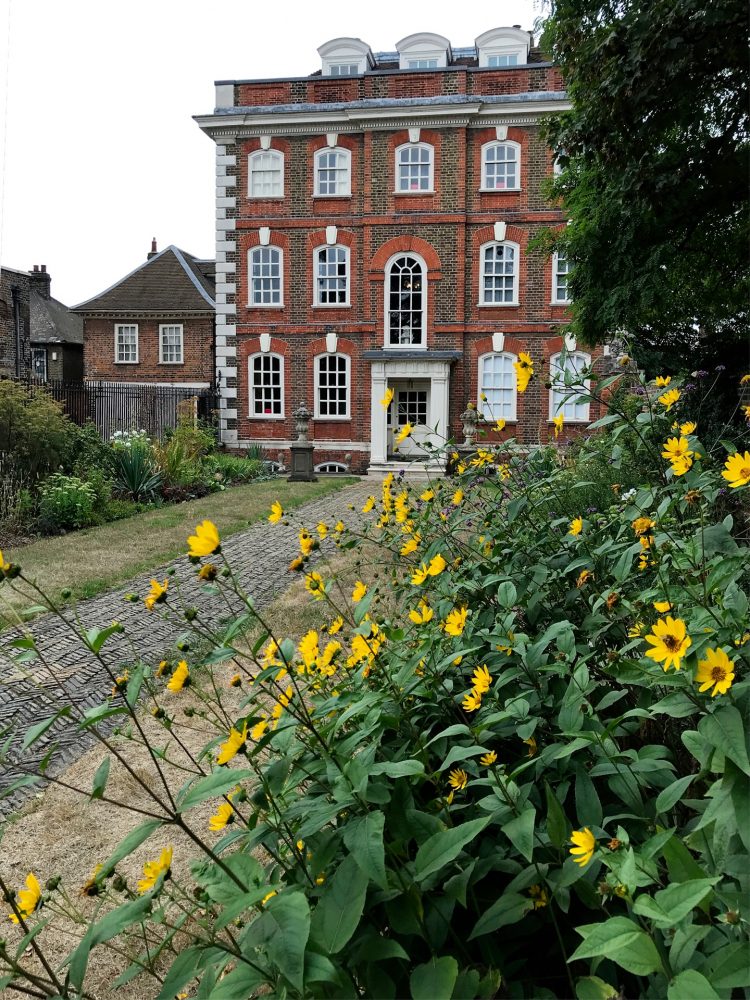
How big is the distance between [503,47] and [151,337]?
14.3 meters

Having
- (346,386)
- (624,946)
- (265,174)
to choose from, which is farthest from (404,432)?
(265,174)

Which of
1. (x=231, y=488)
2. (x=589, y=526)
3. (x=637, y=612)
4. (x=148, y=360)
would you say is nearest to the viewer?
(x=637, y=612)

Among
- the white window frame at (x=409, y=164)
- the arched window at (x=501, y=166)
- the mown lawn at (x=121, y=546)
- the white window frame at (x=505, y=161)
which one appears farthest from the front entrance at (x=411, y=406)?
the mown lawn at (x=121, y=546)

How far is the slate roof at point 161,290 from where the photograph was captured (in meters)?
26.7

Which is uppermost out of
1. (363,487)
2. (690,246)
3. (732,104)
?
(732,104)

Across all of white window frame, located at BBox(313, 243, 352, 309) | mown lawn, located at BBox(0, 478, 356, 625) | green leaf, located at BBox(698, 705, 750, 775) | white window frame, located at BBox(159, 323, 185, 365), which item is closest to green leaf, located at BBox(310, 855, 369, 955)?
green leaf, located at BBox(698, 705, 750, 775)

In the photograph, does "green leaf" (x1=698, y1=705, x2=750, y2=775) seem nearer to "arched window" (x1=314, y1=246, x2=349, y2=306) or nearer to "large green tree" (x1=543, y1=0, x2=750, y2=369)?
"large green tree" (x1=543, y1=0, x2=750, y2=369)

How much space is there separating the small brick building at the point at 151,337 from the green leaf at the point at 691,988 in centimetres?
2662

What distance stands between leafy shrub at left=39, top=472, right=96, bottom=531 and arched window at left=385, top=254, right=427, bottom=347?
11.6 m

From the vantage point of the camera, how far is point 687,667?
145cm

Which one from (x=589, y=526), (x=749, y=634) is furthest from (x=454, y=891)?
(x=589, y=526)

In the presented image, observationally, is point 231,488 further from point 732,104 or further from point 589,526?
point 589,526

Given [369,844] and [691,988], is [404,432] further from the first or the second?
[691,988]

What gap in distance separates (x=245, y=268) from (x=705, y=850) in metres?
21.6
